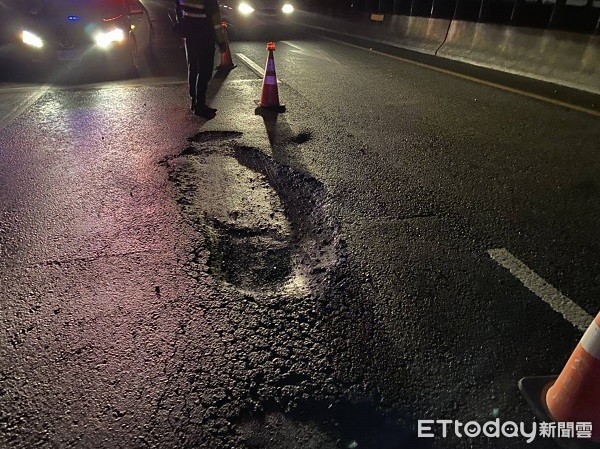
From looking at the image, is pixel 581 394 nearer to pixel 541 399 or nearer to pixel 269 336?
pixel 541 399

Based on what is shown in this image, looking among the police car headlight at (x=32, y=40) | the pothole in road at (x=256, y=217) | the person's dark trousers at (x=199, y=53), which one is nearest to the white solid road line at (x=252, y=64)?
the person's dark trousers at (x=199, y=53)

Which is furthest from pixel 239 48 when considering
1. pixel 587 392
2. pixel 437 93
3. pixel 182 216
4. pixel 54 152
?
pixel 587 392

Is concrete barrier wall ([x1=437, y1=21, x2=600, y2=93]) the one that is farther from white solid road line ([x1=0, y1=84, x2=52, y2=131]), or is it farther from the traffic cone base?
white solid road line ([x1=0, y1=84, x2=52, y2=131])

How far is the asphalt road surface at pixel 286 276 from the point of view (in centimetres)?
200

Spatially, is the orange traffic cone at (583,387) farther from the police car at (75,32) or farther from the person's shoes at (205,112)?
the police car at (75,32)

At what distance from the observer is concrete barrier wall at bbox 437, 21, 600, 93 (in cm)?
802

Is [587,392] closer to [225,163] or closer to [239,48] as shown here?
[225,163]

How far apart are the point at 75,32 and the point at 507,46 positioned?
28.2ft

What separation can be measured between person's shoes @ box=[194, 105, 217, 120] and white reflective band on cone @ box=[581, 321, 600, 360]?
5275 mm

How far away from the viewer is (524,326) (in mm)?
2488

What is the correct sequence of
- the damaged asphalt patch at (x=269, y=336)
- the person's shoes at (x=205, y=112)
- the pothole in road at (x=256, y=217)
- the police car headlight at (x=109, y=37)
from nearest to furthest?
the damaged asphalt patch at (x=269, y=336) < the pothole in road at (x=256, y=217) < the person's shoes at (x=205, y=112) < the police car headlight at (x=109, y=37)

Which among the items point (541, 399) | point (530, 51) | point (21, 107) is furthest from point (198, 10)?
point (530, 51)

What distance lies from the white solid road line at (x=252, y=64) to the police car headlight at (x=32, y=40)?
3.91m

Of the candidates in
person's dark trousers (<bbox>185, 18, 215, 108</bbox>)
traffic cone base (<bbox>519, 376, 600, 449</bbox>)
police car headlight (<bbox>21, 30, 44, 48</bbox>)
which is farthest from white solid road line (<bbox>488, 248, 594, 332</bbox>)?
police car headlight (<bbox>21, 30, 44, 48</bbox>)
